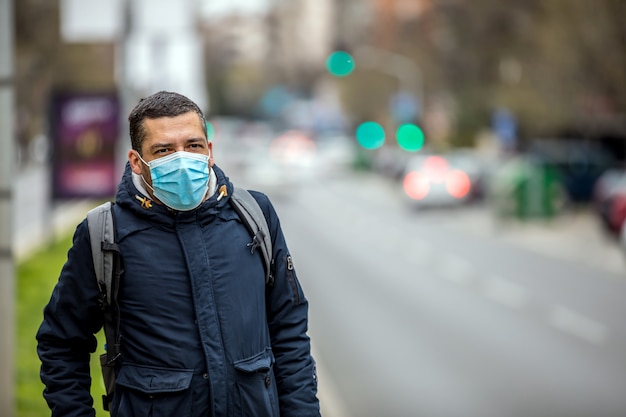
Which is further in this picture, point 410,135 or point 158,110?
point 410,135

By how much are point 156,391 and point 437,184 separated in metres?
33.5

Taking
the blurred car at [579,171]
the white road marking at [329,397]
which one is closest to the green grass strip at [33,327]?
the white road marking at [329,397]

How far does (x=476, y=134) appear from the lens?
62.9m

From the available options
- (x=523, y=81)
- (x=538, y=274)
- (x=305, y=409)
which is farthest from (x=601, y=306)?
(x=523, y=81)

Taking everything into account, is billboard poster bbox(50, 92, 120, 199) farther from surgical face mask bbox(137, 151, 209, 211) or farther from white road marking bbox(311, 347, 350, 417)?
surgical face mask bbox(137, 151, 209, 211)

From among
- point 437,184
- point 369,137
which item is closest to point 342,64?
point 437,184

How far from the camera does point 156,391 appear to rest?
3.12 meters

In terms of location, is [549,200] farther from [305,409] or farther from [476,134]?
[476,134]

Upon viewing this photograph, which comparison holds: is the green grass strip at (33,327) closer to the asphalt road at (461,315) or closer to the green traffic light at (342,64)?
the asphalt road at (461,315)

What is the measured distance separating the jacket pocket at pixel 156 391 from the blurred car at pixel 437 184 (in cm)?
3293

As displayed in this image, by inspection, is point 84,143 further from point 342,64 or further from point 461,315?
point 342,64

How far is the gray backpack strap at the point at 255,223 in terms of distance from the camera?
3264 millimetres

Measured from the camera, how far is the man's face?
127 inches

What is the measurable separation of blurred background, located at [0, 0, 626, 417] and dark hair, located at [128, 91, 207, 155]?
342 cm
